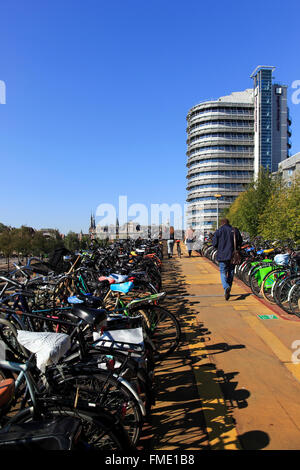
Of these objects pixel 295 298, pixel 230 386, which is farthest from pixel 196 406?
pixel 295 298

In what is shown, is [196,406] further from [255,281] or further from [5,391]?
[255,281]

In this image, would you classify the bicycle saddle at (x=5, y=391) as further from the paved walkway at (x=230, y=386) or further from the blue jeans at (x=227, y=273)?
the blue jeans at (x=227, y=273)

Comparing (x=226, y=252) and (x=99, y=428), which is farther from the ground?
(x=226, y=252)

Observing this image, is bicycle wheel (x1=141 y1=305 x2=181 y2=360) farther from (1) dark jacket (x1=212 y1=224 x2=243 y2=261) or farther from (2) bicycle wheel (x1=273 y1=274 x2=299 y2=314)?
(1) dark jacket (x1=212 y1=224 x2=243 y2=261)

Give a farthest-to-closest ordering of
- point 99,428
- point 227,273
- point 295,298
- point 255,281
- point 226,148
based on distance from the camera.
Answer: point 226,148 → point 255,281 → point 227,273 → point 295,298 → point 99,428

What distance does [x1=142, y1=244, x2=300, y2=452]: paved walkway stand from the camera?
2.40 m

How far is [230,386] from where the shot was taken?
3.13 m

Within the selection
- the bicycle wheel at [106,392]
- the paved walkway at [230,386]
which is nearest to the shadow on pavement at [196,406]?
the paved walkway at [230,386]

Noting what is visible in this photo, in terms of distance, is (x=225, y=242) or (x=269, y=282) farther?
(x=225, y=242)

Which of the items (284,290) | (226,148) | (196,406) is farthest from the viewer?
(226,148)

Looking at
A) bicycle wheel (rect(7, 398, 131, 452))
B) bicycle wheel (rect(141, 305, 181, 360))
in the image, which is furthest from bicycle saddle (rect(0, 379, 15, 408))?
bicycle wheel (rect(141, 305, 181, 360))

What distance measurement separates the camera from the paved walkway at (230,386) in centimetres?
240
